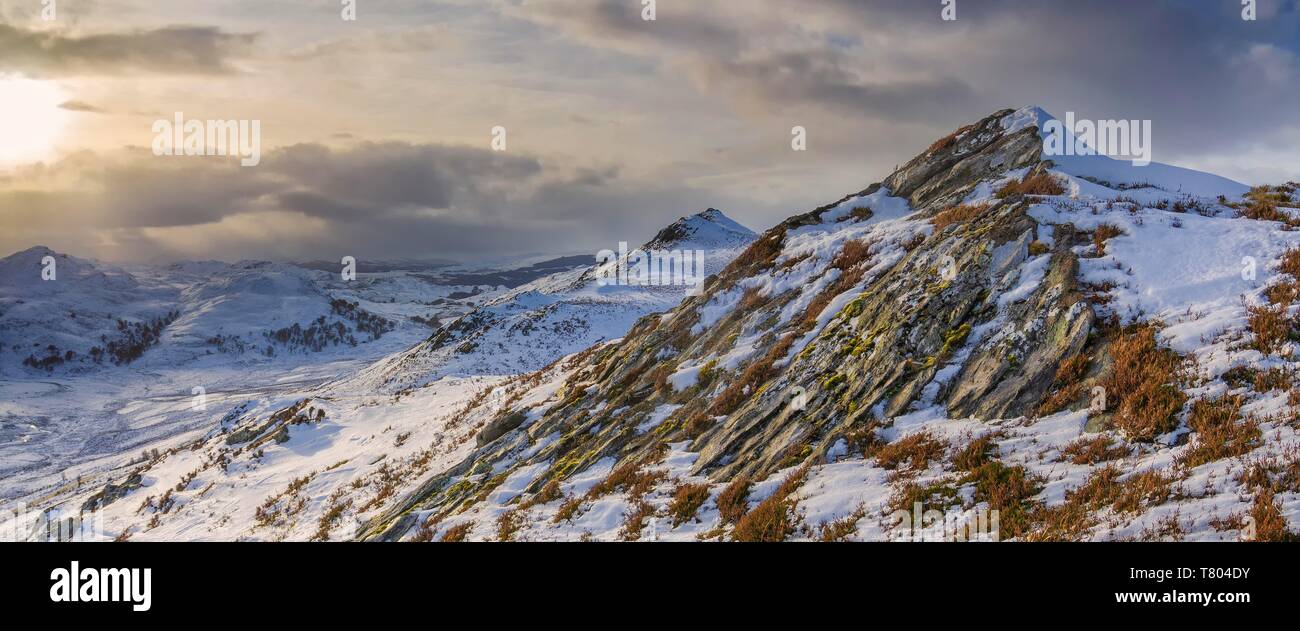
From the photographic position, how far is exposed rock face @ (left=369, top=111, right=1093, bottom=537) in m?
13.5

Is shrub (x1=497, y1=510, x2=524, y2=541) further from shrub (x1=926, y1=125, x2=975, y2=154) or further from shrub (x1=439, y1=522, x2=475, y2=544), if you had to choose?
shrub (x1=926, y1=125, x2=975, y2=154)

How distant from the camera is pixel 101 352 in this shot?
181 meters

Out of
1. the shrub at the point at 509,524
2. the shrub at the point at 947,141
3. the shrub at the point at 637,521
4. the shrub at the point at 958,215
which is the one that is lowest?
the shrub at the point at 509,524

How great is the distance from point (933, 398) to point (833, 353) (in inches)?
133

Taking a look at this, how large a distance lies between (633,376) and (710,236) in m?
93.6

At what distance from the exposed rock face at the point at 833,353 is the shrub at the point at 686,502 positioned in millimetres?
831

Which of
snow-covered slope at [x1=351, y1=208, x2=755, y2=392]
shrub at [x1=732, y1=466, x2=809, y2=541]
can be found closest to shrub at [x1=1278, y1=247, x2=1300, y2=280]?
shrub at [x1=732, y1=466, x2=809, y2=541]

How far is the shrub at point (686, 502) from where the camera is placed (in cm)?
1273

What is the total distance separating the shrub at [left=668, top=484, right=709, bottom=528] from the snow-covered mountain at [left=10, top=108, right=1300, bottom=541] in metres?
0.05

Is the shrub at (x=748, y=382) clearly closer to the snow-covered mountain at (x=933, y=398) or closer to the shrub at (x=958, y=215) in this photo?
the snow-covered mountain at (x=933, y=398)

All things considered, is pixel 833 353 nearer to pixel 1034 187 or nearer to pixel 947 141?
pixel 1034 187

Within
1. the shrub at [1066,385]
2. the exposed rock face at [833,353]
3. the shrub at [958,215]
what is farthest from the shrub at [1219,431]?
the shrub at [958,215]

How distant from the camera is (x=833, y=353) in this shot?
16.4m
